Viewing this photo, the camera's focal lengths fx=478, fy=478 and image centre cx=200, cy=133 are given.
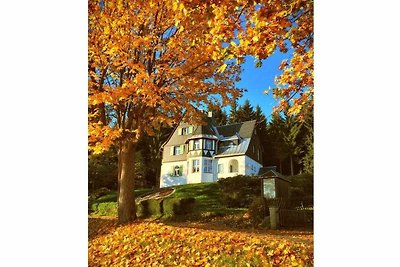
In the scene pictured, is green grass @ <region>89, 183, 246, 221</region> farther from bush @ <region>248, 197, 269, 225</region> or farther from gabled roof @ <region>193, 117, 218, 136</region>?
gabled roof @ <region>193, 117, 218, 136</region>

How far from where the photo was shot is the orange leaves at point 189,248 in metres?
3.40

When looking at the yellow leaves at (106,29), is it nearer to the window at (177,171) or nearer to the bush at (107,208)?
the window at (177,171)

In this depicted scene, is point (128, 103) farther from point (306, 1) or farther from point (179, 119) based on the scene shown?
point (306, 1)

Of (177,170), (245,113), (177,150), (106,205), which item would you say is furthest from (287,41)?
(106,205)

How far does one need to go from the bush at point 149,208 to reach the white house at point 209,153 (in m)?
0.17

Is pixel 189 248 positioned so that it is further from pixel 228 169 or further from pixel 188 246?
pixel 228 169

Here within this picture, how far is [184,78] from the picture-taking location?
404cm

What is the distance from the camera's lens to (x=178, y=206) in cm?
390

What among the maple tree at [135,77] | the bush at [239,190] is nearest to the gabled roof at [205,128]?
the maple tree at [135,77]

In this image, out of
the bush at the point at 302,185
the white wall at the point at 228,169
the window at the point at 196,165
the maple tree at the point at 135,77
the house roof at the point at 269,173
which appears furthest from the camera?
the maple tree at the point at 135,77

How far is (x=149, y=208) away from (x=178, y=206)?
0.25 meters
